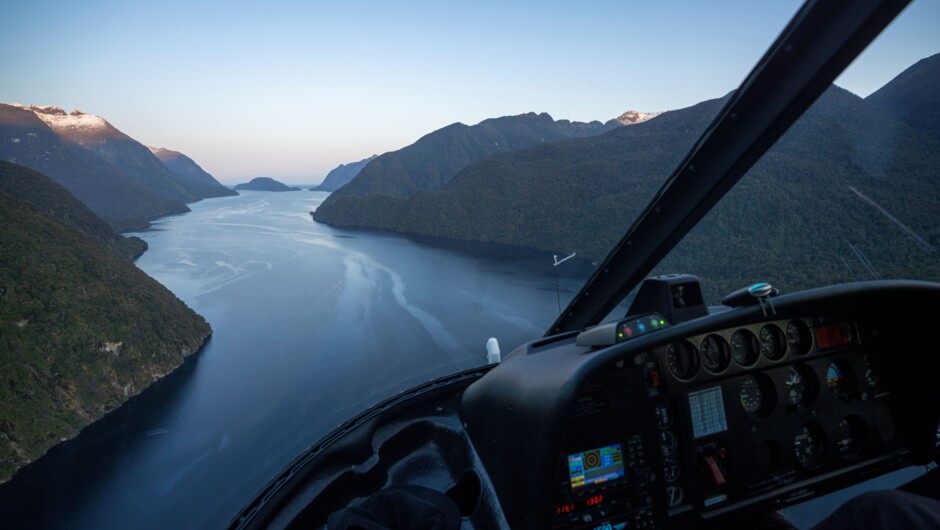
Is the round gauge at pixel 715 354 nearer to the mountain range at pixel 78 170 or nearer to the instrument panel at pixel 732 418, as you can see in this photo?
the instrument panel at pixel 732 418

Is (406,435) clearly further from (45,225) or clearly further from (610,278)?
(45,225)

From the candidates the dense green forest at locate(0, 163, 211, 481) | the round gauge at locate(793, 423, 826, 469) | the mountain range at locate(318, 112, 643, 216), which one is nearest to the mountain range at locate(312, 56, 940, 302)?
the round gauge at locate(793, 423, 826, 469)

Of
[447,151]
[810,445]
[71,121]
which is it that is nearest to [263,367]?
[810,445]

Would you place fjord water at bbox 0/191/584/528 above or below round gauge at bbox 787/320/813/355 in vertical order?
below

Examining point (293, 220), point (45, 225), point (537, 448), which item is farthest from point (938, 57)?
point (293, 220)

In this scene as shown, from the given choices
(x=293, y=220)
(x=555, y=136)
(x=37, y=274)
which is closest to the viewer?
(x=37, y=274)

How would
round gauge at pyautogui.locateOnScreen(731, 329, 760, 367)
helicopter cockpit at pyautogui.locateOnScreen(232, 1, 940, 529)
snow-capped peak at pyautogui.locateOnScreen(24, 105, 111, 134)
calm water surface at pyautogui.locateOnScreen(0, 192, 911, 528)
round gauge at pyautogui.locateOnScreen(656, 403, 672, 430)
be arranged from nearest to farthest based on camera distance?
helicopter cockpit at pyautogui.locateOnScreen(232, 1, 940, 529)
round gauge at pyautogui.locateOnScreen(656, 403, 672, 430)
round gauge at pyautogui.locateOnScreen(731, 329, 760, 367)
calm water surface at pyautogui.locateOnScreen(0, 192, 911, 528)
snow-capped peak at pyautogui.locateOnScreen(24, 105, 111, 134)

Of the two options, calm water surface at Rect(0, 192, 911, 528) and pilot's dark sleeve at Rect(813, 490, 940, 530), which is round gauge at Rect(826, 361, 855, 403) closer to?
pilot's dark sleeve at Rect(813, 490, 940, 530)

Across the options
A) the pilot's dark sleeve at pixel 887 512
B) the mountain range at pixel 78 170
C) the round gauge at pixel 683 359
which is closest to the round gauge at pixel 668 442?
the round gauge at pixel 683 359
